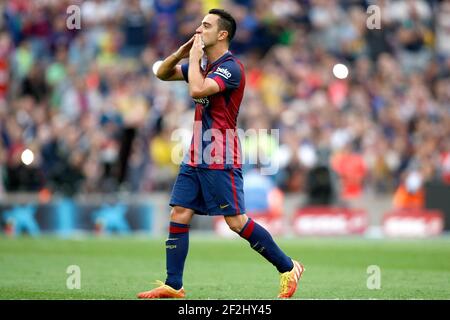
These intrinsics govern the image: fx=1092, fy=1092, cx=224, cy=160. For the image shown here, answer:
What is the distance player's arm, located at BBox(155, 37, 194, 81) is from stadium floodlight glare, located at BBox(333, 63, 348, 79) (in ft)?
44.7

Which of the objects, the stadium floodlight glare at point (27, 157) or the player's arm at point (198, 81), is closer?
the player's arm at point (198, 81)

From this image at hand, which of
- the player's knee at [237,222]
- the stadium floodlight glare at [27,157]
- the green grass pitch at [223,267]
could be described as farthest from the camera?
the stadium floodlight glare at [27,157]

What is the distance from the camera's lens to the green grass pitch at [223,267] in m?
10.9

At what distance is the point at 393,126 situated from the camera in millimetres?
23500

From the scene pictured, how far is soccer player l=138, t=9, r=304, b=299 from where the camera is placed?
33.9 feet

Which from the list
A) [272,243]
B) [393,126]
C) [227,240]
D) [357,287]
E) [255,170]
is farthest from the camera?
[393,126]

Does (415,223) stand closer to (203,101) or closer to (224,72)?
(203,101)

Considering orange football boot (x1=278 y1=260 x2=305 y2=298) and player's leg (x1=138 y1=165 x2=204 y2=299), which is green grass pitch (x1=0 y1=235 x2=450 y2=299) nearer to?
orange football boot (x1=278 y1=260 x2=305 y2=298)

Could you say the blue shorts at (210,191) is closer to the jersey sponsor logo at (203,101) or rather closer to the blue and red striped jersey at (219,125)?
the blue and red striped jersey at (219,125)

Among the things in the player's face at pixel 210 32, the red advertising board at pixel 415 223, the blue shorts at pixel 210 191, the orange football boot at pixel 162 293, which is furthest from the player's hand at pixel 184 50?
the red advertising board at pixel 415 223
